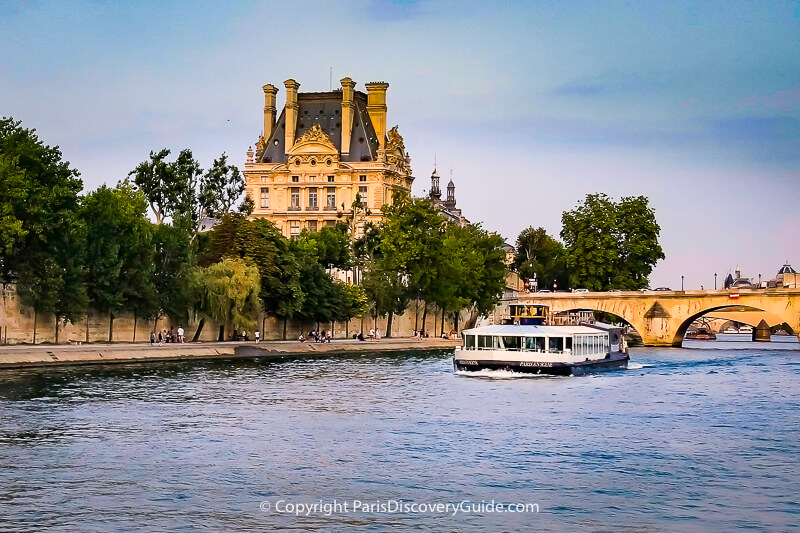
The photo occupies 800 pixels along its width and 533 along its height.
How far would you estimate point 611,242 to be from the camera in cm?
13512

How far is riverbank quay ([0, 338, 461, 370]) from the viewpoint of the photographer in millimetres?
67125

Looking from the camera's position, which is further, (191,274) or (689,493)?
(191,274)

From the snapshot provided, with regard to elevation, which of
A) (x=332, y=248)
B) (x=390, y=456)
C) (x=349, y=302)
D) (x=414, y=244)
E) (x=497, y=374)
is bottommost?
(x=390, y=456)

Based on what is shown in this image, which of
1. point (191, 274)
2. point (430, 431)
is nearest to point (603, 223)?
point (191, 274)

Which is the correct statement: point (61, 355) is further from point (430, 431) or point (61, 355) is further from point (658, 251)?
point (658, 251)

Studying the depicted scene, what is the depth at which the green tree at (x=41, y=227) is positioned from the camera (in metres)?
71.7

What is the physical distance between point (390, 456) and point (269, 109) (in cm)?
13775

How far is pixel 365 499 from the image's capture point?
2773 cm

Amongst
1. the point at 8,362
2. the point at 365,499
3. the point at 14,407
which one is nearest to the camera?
the point at 365,499

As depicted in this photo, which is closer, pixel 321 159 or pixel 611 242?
pixel 611 242

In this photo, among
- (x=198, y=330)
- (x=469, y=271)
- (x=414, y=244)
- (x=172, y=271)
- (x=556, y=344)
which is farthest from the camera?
(x=469, y=271)

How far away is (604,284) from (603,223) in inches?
317

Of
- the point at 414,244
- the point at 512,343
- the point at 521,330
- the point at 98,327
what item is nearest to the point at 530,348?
the point at 512,343

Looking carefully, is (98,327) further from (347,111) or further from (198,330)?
(347,111)
